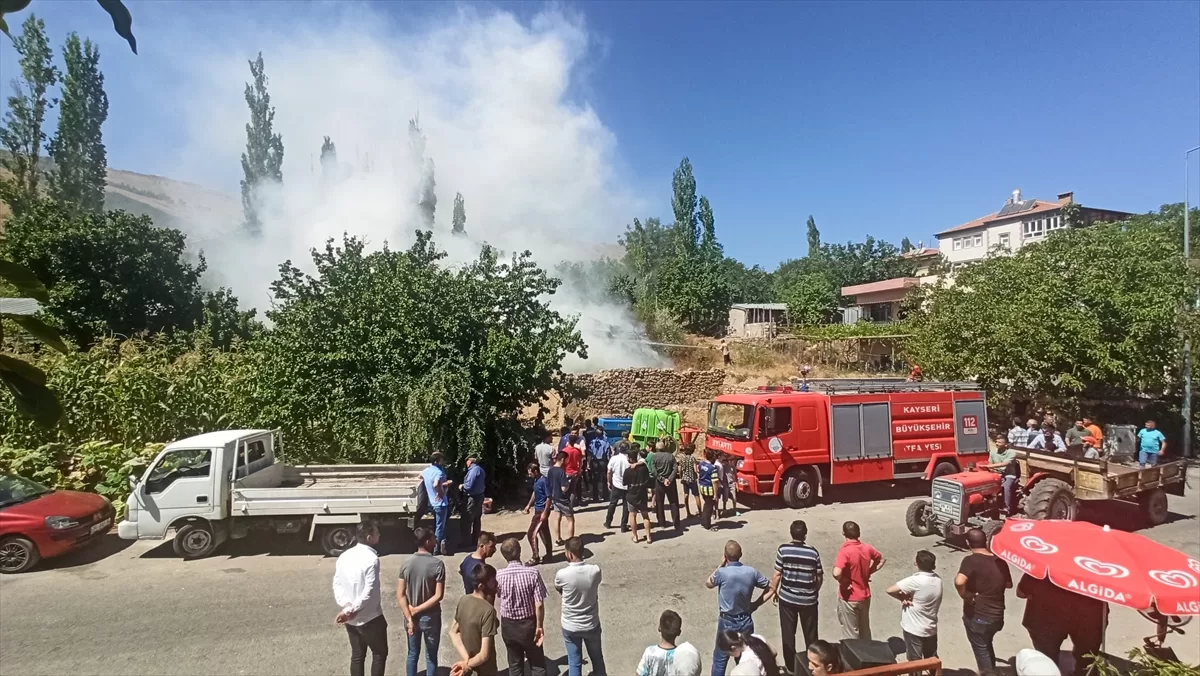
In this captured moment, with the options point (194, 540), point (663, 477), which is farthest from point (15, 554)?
point (663, 477)

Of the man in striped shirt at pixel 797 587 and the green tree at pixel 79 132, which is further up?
the green tree at pixel 79 132

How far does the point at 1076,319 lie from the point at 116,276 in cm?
3038

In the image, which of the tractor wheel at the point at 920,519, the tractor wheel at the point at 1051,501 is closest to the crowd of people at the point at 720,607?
the tractor wheel at the point at 920,519

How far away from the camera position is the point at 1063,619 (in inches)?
222

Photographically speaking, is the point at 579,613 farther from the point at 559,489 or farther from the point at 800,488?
the point at 800,488

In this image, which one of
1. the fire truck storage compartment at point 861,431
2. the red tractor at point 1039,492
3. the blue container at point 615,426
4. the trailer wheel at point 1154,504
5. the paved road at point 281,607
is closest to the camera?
the paved road at point 281,607

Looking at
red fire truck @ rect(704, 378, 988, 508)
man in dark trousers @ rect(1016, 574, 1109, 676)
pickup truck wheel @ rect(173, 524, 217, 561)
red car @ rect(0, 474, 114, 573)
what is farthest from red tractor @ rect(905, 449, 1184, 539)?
red car @ rect(0, 474, 114, 573)

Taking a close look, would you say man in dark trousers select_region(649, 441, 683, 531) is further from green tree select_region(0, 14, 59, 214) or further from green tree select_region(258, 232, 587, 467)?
green tree select_region(0, 14, 59, 214)

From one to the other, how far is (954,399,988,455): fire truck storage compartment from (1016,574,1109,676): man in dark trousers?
967 cm

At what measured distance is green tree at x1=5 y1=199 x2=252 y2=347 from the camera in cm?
2188

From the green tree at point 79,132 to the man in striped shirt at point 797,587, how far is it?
153ft

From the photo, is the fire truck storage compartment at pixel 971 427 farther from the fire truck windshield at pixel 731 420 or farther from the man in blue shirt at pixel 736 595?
the man in blue shirt at pixel 736 595

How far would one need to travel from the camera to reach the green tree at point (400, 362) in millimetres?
12789

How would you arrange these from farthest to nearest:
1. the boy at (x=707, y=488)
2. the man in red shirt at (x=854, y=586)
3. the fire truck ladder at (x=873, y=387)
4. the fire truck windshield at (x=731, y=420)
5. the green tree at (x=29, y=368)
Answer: the fire truck ladder at (x=873, y=387) < the fire truck windshield at (x=731, y=420) < the boy at (x=707, y=488) < the man in red shirt at (x=854, y=586) < the green tree at (x=29, y=368)
